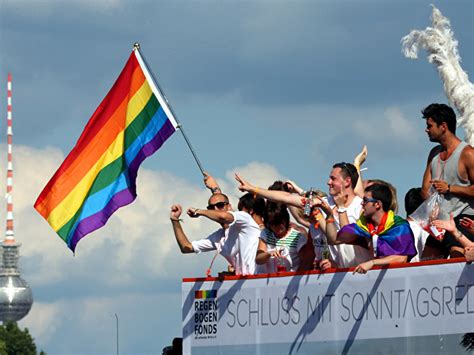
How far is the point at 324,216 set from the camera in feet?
49.7

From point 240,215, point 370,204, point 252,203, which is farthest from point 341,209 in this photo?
point 252,203

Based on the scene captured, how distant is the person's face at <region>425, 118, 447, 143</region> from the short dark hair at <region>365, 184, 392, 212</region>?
66cm

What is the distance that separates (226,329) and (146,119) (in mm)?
3178

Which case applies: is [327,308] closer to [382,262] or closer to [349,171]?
[382,262]

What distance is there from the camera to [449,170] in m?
14.5

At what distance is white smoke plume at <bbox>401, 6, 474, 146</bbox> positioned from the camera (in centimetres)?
1636

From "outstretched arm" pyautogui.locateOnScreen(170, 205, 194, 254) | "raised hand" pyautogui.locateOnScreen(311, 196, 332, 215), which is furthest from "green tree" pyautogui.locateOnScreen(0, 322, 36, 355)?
"raised hand" pyautogui.locateOnScreen(311, 196, 332, 215)

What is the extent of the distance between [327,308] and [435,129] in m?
1.87

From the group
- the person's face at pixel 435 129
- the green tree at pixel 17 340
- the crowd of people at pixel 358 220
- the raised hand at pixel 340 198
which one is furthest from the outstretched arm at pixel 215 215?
the green tree at pixel 17 340

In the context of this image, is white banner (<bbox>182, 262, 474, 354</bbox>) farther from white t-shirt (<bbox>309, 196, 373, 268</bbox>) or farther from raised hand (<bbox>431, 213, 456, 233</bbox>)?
raised hand (<bbox>431, 213, 456, 233</bbox>)

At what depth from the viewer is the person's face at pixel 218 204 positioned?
52.7ft

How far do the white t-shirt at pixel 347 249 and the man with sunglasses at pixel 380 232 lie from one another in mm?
339

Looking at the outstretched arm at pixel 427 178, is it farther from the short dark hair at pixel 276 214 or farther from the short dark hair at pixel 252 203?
the short dark hair at pixel 252 203

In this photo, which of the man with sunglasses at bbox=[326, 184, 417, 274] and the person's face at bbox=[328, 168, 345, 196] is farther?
the person's face at bbox=[328, 168, 345, 196]
